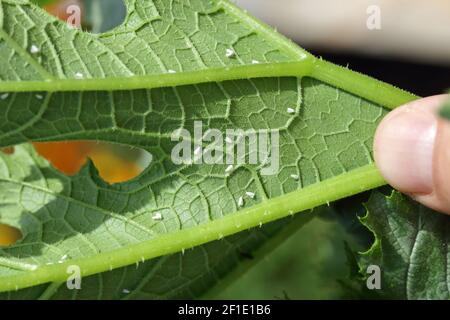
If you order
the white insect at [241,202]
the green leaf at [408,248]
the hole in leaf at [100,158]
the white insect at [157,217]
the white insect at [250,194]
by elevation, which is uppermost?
the hole in leaf at [100,158]

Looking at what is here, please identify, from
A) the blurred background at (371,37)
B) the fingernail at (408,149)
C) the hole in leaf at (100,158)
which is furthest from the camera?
the blurred background at (371,37)

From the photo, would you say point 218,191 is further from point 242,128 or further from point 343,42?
point 343,42

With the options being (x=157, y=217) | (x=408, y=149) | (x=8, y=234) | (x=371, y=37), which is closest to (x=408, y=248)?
(x=408, y=149)

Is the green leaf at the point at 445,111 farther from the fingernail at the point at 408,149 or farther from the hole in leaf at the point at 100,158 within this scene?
the hole in leaf at the point at 100,158

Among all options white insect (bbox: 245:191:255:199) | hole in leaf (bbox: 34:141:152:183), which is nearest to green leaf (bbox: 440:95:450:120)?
white insect (bbox: 245:191:255:199)

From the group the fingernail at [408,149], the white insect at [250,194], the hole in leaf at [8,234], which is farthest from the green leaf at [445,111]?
the hole in leaf at [8,234]
